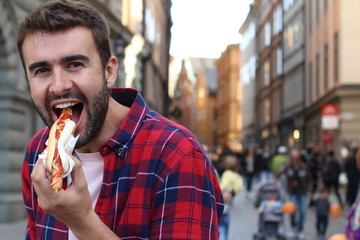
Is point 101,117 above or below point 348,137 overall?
below

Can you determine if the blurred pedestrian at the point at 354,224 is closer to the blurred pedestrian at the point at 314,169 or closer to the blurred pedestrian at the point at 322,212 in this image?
the blurred pedestrian at the point at 322,212

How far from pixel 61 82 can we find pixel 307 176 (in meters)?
13.4

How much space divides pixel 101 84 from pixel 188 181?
1.29 ft

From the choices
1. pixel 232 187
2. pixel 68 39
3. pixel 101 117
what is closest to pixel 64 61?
pixel 68 39

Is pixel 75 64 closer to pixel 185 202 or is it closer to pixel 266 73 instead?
pixel 185 202

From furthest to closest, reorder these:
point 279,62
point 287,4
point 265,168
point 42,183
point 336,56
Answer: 1. point 279,62
2. point 287,4
3. point 336,56
4. point 265,168
5. point 42,183

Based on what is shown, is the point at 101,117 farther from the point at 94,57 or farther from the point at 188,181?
the point at 188,181

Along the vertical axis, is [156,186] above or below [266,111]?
below

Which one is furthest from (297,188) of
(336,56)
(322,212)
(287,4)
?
(287,4)

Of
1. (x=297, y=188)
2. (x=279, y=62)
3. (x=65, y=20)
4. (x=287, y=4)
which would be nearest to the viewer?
(x=65, y=20)

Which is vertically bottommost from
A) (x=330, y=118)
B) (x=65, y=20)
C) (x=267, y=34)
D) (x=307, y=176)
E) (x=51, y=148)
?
(x=51, y=148)

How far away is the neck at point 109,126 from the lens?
85.4 inches

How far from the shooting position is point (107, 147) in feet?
7.06

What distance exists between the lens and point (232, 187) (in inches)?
454
